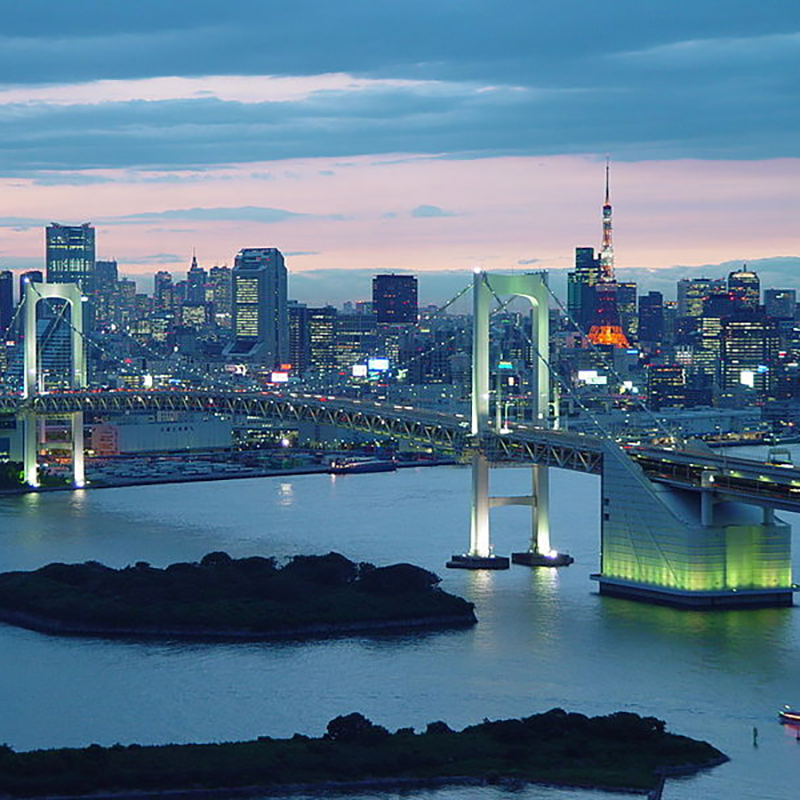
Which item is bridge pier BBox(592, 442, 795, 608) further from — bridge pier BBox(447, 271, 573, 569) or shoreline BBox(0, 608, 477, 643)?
bridge pier BBox(447, 271, 573, 569)

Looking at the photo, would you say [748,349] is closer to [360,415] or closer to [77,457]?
[77,457]

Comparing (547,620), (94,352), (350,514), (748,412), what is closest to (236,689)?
(547,620)

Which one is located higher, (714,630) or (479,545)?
(479,545)

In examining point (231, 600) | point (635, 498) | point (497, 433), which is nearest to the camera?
point (231, 600)

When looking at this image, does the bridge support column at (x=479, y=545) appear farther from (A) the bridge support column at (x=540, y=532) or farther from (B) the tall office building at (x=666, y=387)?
(B) the tall office building at (x=666, y=387)

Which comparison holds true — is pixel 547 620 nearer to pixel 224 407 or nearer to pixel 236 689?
pixel 236 689

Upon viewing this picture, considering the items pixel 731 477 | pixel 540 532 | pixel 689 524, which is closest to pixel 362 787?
pixel 689 524
